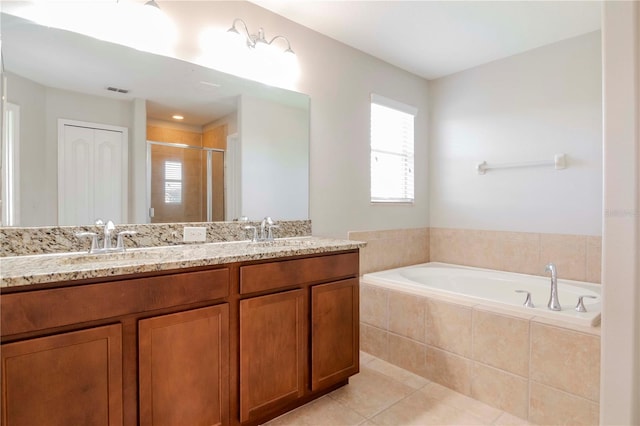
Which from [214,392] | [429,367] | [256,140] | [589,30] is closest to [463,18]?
[589,30]

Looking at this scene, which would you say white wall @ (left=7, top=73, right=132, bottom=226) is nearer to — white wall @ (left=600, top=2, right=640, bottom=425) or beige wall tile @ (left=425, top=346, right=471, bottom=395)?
beige wall tile @ (left=425, top=346, right=471, bottom=395)

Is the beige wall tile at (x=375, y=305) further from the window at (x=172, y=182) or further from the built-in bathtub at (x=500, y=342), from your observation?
the window at (x=172, y=182)

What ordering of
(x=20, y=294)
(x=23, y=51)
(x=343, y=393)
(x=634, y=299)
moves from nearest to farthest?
(x=20, y=294), (x=634, y=299), (x=23, y=51), (x=343, y=393)

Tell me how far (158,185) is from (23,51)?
0.83 m

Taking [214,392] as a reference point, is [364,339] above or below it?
below

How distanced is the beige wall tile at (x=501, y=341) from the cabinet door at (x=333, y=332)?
2.42ft

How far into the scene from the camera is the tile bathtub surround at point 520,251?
256 centimetres

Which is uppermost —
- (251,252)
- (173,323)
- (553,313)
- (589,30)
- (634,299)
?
(589,30)

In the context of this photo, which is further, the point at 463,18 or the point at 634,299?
the point at 463,18

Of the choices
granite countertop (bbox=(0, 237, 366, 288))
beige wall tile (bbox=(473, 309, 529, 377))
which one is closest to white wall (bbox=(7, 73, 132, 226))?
granite countertop (bbox=(0, 237, 366, 288))

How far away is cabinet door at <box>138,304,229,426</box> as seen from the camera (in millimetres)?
1271

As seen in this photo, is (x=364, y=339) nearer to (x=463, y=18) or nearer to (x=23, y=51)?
(x=463, y=18)

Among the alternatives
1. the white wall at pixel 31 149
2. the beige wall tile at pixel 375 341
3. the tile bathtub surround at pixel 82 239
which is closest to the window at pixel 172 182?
the tile bathtub surround at pixel 82 239

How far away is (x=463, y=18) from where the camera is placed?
2.36m
